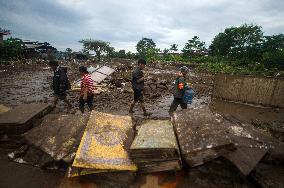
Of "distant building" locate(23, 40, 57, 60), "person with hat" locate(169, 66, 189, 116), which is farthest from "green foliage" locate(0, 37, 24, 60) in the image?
"person with hat" locate(169, 66, 189, 116)

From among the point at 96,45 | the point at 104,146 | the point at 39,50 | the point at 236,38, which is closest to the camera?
the point at 104,146

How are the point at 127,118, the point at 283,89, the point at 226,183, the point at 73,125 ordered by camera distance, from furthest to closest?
the point at 283,89 < the point at 127,118 < the point at 73,125 < the point at 226,183

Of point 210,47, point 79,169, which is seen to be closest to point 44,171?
point 79,169

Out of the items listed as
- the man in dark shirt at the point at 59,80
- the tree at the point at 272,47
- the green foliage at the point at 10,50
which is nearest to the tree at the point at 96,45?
the green foliage at the point at 10,50

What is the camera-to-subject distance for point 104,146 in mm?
3193

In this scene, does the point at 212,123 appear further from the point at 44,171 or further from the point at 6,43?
the point at 6,43

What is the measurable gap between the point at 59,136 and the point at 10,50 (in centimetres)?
2649

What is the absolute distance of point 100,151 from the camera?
3.06m

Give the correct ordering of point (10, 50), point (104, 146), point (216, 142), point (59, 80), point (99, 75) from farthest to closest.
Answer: point (10, 50)
point (99, 75)
point (59, 80)
point (104, 146)
point (216, 142)

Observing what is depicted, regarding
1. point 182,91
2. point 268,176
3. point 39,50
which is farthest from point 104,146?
point 39,50

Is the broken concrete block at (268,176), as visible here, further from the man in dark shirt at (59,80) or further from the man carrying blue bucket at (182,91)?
the man in dark shirt at (59,80)

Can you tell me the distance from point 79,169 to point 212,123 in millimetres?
2105

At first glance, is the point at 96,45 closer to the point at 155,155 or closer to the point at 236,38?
the point at 236,38

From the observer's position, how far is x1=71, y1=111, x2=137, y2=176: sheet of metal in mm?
2824
